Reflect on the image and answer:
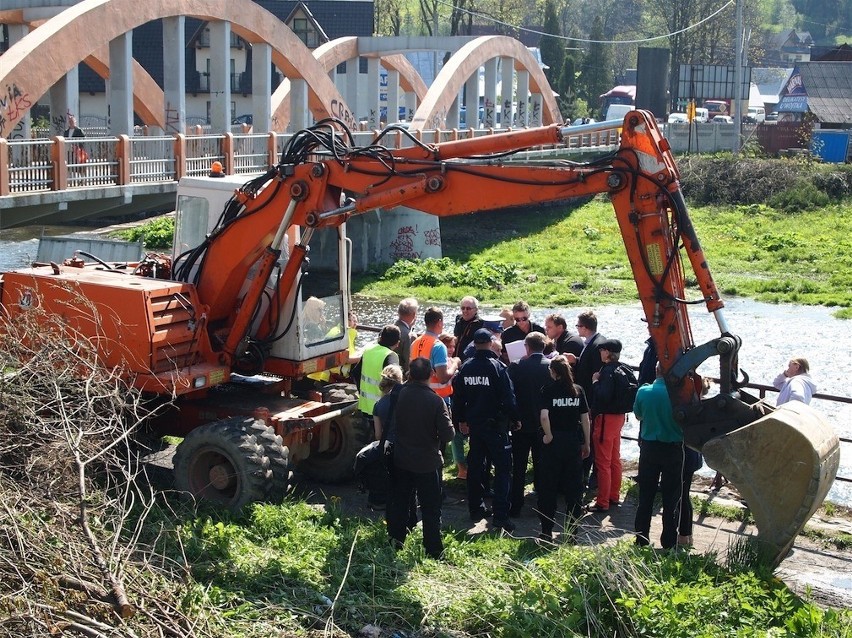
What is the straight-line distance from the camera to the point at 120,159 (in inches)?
874

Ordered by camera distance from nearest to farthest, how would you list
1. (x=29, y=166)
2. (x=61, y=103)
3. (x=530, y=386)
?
(x=530, y=386), (x=29, y=166), (x=61, y=103)

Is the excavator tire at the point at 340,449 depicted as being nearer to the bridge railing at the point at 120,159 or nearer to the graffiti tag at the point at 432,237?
the bridge railing at the point at 120,159

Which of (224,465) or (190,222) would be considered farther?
(190,222)

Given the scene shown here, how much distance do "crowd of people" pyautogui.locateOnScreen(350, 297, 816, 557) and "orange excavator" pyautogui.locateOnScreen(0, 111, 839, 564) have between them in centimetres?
65

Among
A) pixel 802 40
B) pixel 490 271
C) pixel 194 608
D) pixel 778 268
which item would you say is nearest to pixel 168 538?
pixel 194 608

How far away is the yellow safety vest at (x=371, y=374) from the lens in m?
10.6

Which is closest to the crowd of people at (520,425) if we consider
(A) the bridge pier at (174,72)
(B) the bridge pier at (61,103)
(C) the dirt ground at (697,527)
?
(C) the dirt ground at (697,527)

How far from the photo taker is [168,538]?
8.85 m

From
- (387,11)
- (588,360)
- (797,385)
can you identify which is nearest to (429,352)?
(588,360)

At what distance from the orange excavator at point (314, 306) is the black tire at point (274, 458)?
1 centimetres

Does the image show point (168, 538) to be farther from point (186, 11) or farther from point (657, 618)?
point (186, 11)

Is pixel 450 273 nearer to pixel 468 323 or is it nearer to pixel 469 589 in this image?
pixel 468 323

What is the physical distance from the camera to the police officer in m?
10.0

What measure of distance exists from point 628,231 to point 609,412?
218cm
